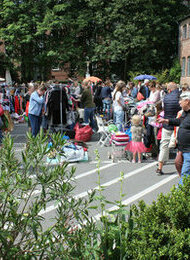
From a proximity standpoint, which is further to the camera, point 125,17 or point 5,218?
point 125,17

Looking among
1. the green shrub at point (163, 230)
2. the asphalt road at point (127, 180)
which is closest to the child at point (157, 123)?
the asphalt road at point (127, 180)

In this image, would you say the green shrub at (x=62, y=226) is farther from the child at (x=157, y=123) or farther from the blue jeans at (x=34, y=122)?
the blue jeans at (x=34, y=122)

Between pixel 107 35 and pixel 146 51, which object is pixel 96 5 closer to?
pixel 107 35

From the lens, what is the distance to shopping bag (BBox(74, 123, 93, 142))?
12422 mm

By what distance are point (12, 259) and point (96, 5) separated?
3486 cm

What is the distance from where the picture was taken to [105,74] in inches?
1556

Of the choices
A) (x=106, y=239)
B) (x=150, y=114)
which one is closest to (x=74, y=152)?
(x=150, y=114)

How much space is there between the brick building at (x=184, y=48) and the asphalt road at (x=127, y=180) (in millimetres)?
33066

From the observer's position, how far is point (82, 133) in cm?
1248

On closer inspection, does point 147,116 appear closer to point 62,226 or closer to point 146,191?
point 146,191

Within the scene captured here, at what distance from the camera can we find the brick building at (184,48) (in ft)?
132

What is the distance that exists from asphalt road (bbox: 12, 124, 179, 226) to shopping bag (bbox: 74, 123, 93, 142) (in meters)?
2.37

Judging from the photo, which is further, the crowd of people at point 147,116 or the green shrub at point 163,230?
the crowd of people at point 147,116

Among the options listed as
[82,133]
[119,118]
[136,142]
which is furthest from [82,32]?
[136,142]
